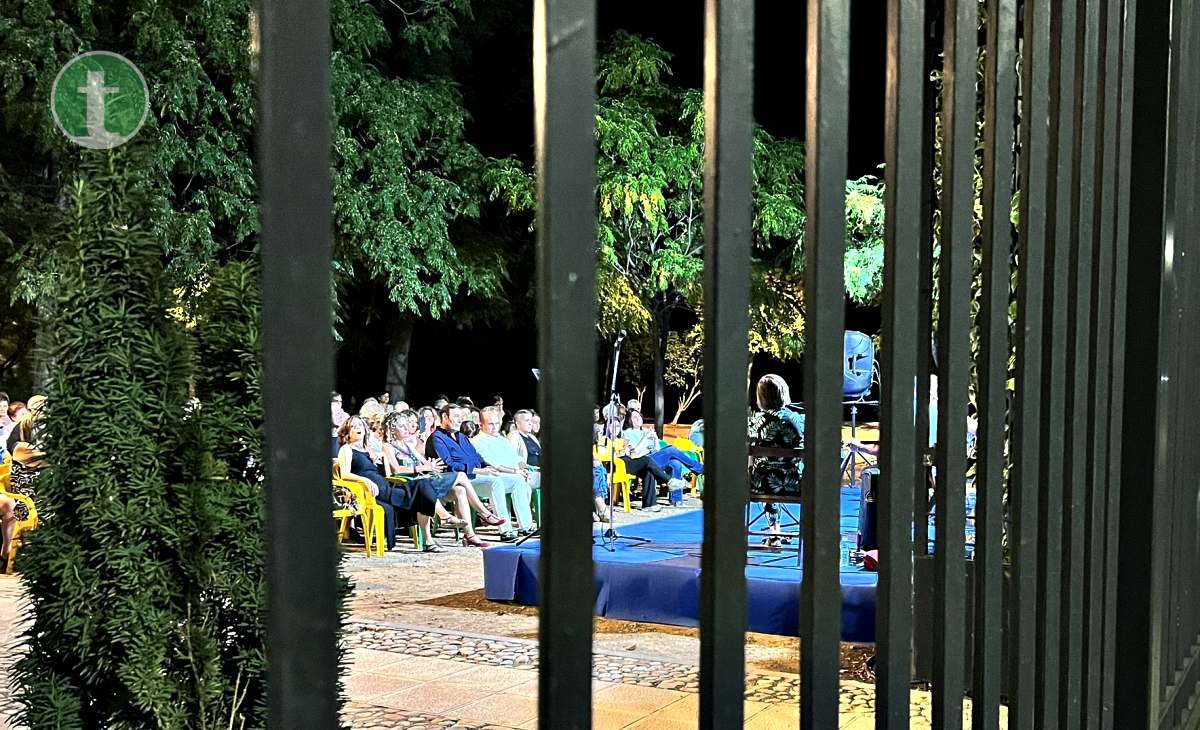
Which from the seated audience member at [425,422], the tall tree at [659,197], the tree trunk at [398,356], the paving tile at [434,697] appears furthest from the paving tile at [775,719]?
the tree trunk at [398,356]

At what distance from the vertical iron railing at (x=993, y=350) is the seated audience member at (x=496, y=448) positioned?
1267cm

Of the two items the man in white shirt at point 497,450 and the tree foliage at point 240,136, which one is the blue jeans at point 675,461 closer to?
the man in white shirt at point 497,450

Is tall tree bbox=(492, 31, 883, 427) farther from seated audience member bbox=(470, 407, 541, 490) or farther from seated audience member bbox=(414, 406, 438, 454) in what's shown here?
seated audience member bbox=(470, 407, 541, 490)

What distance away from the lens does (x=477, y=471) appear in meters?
13.7

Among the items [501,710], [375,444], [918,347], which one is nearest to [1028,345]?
[918,347]

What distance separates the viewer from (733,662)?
70cm

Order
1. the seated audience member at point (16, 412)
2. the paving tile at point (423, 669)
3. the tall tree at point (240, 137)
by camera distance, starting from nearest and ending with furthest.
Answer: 1. the paving tile at point (423, 669)
2. the seated audience member at point (16, 412)
3. the tall tree at point (240, 137)

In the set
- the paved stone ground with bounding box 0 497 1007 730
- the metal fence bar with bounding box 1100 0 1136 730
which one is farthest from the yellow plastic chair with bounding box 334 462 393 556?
the metal fence bar with bounding box 1100 0 1136 730

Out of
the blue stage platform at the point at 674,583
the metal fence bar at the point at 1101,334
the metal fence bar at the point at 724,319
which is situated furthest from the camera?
the blue stage platform at the point at 674,583

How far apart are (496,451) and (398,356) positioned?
1006cm

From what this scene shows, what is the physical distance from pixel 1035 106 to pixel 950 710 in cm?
55

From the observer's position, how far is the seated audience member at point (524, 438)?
47.1ft

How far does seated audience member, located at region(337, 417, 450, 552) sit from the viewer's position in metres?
11.6

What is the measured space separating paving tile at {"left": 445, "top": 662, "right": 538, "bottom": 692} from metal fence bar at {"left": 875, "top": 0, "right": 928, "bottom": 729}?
5.69 meters
